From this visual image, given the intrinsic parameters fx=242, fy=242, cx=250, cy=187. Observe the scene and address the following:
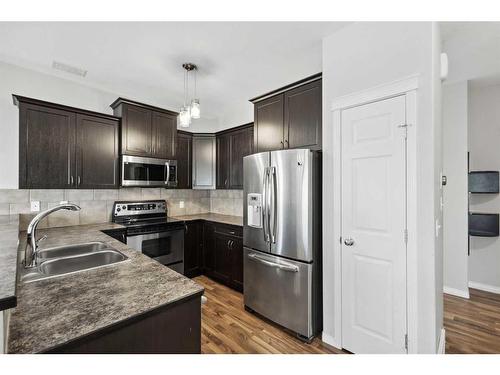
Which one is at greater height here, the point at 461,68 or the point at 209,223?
the point at 461,68

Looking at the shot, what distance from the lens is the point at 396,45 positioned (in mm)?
1840

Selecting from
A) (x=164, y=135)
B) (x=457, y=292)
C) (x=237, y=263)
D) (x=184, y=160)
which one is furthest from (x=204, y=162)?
(x=457, y=292)

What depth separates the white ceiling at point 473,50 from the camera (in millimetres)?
2134

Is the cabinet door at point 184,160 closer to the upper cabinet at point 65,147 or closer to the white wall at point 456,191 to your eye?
the upper cabinet at point 65,147

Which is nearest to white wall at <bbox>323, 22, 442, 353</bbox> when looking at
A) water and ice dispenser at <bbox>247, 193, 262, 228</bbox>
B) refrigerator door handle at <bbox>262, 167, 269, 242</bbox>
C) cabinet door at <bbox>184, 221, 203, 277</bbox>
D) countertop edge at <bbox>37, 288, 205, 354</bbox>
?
refrigerator door handle at <bbox>262, 167, 269, 242</bbox>

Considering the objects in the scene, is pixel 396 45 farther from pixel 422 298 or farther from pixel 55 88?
→ pixel 55 88

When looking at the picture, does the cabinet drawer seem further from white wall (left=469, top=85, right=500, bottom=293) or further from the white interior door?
white wall (left=469, top=85, right=500, bottom=293)

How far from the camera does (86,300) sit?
1.03 meters

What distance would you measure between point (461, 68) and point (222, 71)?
2.85 metres

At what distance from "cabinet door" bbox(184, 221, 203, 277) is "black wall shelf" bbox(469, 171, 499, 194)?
388 centimetres

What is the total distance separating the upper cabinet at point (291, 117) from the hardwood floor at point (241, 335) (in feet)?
6.00

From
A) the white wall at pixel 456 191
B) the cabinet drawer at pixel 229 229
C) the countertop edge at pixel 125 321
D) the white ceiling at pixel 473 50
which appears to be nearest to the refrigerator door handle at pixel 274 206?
the cabinet drawer at pixel 229 229
